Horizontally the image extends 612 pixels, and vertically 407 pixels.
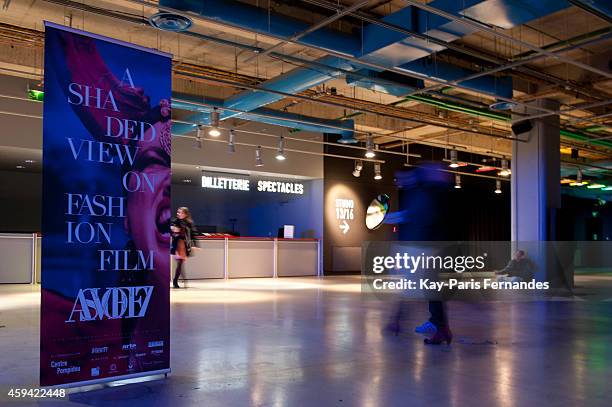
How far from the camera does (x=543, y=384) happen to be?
3.40 meters

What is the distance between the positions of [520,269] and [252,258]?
20.9 feet

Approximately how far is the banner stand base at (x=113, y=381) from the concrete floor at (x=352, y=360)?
0.17 ft

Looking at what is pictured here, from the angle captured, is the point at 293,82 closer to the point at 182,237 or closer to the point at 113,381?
the point at 182,237

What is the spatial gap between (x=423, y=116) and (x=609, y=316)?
6.32 m

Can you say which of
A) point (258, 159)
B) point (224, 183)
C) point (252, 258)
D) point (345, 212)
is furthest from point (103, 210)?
point (345, 212)

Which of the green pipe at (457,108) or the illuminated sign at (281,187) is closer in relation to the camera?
the green pipe at (457,108)

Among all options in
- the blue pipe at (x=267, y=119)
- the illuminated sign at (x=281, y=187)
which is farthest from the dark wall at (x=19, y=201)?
the illuminated sign at (x=281, y=187)

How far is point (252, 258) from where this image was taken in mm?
14031

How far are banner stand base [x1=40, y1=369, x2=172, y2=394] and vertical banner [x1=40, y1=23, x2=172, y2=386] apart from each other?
0.02m

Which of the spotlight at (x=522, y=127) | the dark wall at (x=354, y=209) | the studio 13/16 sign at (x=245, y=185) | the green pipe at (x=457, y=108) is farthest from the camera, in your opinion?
the dark wall at (x=354, y=209)

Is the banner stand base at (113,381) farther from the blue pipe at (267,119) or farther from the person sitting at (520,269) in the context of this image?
the person sitting at (520,269)

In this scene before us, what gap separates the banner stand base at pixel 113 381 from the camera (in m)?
3.13

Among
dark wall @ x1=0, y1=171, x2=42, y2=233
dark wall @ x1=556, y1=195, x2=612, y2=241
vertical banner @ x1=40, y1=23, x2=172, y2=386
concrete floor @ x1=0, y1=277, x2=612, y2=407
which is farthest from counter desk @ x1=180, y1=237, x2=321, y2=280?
dark wall @ x1=556, y1=195, x2=612, y2=241

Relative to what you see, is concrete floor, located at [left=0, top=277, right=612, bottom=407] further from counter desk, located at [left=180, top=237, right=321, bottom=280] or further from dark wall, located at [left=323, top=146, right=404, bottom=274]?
dark wall, located at [left=323, top=146, right=404, bottom=274]
